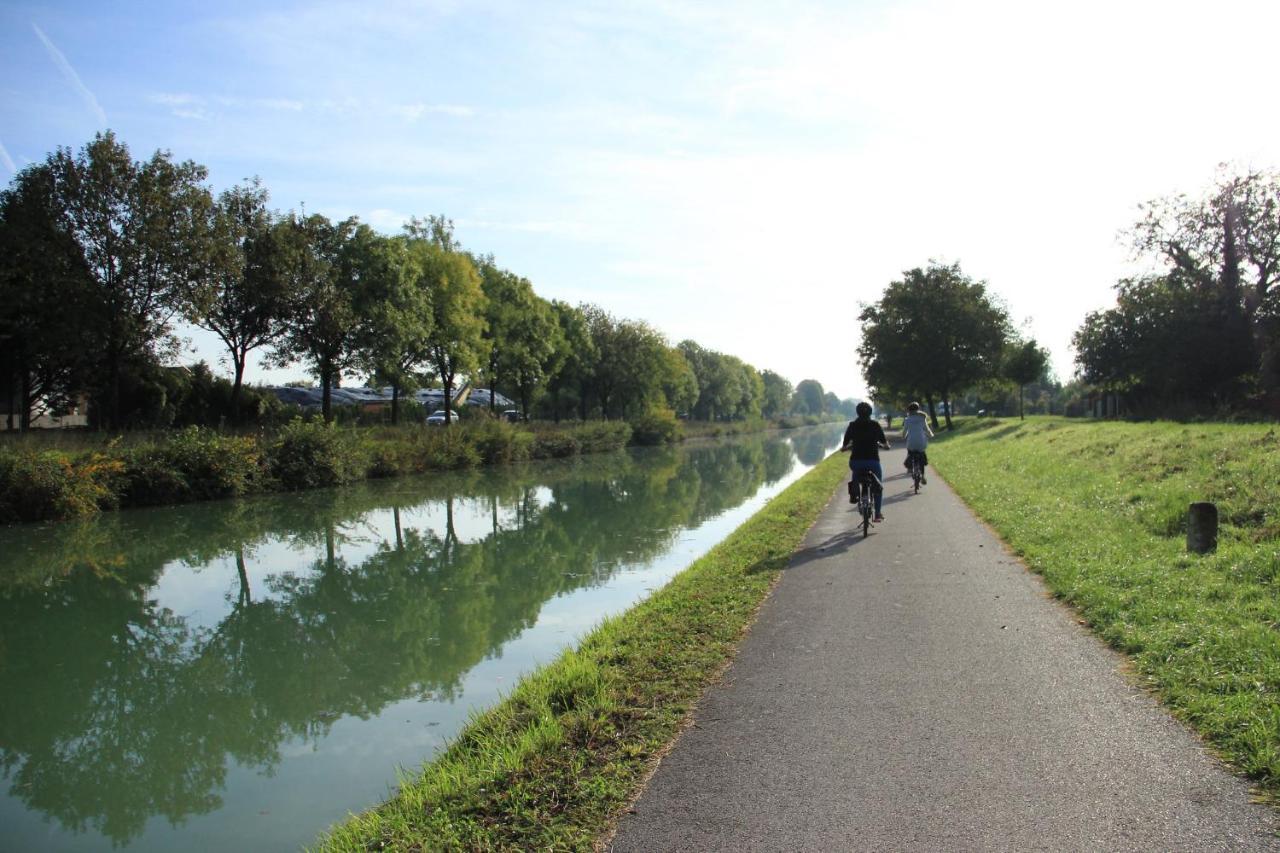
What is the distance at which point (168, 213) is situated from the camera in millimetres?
26047

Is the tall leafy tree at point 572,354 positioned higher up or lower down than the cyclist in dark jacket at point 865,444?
higher up

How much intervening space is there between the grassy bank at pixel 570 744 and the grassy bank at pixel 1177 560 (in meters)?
3.01

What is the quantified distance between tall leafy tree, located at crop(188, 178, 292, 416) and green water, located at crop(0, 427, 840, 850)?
11743mm

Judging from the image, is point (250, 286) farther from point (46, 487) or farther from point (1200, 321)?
point (1200, 321)

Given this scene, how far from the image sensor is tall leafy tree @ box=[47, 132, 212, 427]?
25.2 meters

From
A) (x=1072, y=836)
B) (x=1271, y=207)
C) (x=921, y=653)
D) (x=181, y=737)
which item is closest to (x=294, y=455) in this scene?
(x=181, y=737)

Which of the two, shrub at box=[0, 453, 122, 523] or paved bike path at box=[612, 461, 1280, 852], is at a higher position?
shrub at box=[0, 453, 122, 523]

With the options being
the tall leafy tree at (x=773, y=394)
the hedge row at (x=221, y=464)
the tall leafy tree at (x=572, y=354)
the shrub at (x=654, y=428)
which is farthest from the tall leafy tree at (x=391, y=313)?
the tall leafy tree at (x=773, y=394)

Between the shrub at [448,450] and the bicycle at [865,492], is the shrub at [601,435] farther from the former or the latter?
the bicycle at [865,492]

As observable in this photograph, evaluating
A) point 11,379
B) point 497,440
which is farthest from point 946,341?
point 11,379

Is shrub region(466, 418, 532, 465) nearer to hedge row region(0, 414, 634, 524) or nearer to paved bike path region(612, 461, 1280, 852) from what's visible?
hedge row region(0, 414, 634, 524)

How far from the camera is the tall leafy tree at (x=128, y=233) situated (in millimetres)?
25172

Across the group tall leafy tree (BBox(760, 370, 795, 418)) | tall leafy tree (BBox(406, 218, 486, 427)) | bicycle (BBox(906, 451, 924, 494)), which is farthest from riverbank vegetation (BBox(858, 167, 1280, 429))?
tall leafy tree (BBox(760, 370, 795, 418))

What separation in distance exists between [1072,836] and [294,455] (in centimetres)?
2732
